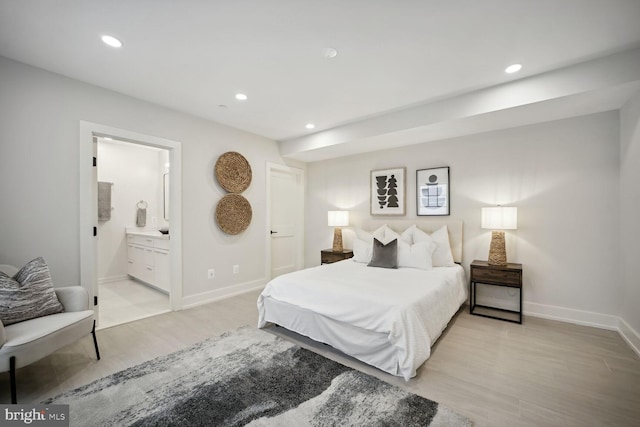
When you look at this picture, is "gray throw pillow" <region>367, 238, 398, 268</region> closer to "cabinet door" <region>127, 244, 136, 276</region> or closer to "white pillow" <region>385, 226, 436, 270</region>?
"white pillow" <region>385, 226, 436, 270</region>

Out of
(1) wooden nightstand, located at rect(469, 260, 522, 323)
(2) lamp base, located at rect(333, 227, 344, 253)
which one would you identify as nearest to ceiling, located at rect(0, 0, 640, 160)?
(1) wooden nightstand, located at rect(469, 260, 522, 323)

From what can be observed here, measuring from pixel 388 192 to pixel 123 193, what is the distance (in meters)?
4.91

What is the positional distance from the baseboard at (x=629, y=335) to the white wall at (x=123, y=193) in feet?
22.5

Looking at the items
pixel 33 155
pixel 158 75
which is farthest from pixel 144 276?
pixel 158 75

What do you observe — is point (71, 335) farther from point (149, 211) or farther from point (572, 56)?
point (572, 56)

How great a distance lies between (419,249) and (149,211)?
5149 millimetres

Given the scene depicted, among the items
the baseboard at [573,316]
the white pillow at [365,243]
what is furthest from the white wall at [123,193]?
the baseboard at [573,316]

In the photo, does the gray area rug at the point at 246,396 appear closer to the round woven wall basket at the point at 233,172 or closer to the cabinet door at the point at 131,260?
the round woven wall basket at the point at 233,172

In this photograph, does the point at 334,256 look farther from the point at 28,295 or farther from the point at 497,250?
the point at 28,295

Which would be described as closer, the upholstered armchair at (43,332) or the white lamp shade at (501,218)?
the upholstered armchair at (43,332)

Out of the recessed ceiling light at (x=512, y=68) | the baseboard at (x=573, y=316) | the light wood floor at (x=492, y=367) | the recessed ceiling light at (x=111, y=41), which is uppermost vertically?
the recessed ceiling light at (x=111, y=41)

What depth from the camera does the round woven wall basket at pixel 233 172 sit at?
3.93 metres

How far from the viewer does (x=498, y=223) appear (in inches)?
125

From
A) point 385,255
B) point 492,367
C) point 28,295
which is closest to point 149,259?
point 28,295
